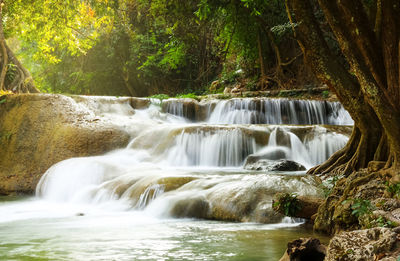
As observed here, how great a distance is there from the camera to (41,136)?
1134cm

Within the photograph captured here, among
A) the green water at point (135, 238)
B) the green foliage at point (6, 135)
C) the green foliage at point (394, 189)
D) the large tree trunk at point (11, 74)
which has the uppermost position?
the large tree trunk at point (11, 74)

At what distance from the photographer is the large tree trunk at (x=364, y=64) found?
5031 mm

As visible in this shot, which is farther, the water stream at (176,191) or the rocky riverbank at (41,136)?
the rocky riverbank at (41,136)

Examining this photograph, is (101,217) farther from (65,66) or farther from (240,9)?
(65,66)

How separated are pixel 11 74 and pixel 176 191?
30.1 feet

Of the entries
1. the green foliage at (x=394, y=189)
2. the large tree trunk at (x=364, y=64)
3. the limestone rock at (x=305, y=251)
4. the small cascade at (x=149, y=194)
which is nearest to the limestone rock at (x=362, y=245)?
the limestone rock at (x=305, y=251)

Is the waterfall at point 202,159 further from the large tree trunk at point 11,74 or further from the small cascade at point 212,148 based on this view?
the large tree trunk at point 11,74

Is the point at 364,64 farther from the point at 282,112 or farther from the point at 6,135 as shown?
the point at 6,135

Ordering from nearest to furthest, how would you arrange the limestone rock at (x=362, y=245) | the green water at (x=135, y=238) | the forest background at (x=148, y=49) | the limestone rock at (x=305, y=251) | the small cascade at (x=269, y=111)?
the limestone rock at (x=362, y=245) → the limestone rock at (x=305, y=251) → the green water at (x=135, y=238) → the forest background at (x=148, y=49) → the small cascade at (x=269, y=111)

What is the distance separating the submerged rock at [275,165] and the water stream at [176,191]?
0.07 meters

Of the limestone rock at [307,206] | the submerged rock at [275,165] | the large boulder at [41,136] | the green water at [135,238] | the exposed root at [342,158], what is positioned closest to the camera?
the green water at [135,238]

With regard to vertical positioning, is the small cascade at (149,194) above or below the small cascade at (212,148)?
below

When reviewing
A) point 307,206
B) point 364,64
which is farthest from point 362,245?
point 364,64

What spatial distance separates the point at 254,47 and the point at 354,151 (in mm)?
12253
